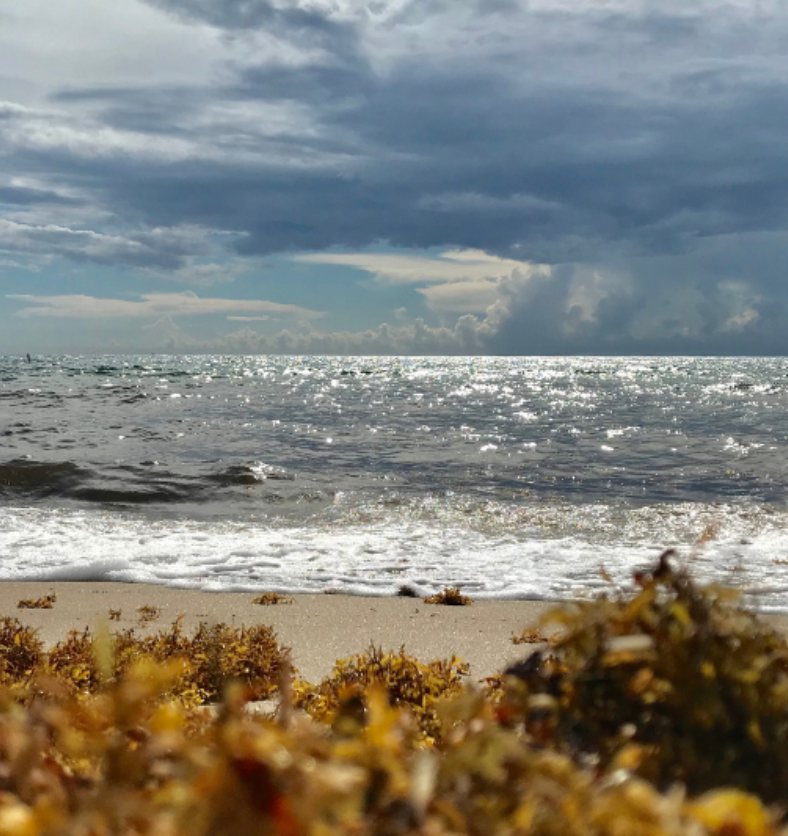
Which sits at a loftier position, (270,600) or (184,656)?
(184,656)

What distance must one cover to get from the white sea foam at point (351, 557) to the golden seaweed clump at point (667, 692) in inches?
271

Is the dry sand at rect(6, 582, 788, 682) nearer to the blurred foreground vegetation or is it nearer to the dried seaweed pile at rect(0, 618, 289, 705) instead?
the dried seaweed pile at rect(0, 618, 289, 705)

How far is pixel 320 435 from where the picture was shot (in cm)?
2797

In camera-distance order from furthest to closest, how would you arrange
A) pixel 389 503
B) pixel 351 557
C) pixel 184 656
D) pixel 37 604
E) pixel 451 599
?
pixel 389 503
pixel 351 557
pixel 451 599
pixel 37 604
pixel 184 656

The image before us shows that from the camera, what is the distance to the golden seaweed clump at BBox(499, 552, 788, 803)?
1.18 m

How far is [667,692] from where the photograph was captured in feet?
4.10

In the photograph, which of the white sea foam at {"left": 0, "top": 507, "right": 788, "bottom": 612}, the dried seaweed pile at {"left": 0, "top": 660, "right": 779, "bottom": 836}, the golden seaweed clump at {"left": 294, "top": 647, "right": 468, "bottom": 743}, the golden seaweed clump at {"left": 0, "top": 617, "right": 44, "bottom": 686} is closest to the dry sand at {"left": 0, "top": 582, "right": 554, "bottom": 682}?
the white sea foam at {"left": 0, "top": 507, "right": 788, "bottom": 612}

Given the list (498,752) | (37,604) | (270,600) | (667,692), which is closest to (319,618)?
(270,600)

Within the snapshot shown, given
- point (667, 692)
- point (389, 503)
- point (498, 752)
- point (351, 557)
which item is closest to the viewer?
point (498, 752)

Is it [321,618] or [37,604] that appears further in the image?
[37,604]

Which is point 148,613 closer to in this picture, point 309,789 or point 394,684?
point 394,684

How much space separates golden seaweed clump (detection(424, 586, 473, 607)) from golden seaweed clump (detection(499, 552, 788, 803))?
22.3 ft

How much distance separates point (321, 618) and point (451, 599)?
5.16ft

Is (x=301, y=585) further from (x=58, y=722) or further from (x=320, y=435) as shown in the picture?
(x=320, y=435)
